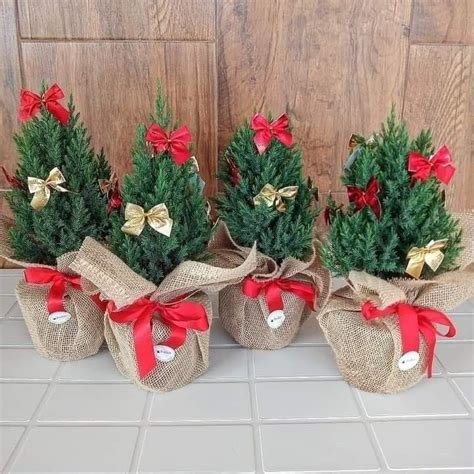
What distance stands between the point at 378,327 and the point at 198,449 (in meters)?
0.27

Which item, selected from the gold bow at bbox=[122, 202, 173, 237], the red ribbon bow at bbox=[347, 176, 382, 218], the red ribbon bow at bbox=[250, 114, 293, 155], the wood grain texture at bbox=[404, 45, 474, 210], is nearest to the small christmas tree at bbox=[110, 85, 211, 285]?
the gold bow at bbox=[122, 202, 173, 237]

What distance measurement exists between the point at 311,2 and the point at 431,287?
518mm

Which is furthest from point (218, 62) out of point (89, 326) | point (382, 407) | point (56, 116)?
point (382, 407)

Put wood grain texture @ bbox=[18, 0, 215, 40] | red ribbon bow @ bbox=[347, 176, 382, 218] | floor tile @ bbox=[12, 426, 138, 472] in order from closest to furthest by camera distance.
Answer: floor tile @ bbox=[12, 426, 138, 472] < red ribbon bow @ bbox=[347, 176, 382, 218] < wood grain texture @ bbox=[18, 0, 215, 40]

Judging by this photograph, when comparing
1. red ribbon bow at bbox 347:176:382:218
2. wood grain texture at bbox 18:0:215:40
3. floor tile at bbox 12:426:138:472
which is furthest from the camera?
wood grain texture at bbox 18:0:215:40

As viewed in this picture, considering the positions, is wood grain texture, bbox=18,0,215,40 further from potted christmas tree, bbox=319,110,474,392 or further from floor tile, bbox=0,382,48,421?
floor tile, bbox=0,382,48,421

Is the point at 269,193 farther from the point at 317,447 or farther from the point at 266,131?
the point at 317,447

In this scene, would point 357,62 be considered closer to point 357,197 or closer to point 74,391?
point 357,197

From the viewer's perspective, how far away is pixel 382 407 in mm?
661

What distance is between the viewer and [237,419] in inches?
25.0

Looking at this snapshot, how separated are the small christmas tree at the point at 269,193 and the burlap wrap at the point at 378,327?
0.35 feet

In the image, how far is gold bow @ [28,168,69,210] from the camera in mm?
696

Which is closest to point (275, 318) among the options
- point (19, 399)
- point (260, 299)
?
point (260, 299)

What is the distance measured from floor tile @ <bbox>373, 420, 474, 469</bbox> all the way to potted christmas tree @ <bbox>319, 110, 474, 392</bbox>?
0.07 metres
